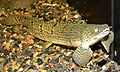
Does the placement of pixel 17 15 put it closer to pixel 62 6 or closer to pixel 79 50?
pixel 62 6

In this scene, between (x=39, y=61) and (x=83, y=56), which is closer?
(x=83, y=56)

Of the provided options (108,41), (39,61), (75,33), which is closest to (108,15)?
(108,41)

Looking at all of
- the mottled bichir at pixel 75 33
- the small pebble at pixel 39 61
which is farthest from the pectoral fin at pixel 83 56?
the small pebble at pixel 39 61

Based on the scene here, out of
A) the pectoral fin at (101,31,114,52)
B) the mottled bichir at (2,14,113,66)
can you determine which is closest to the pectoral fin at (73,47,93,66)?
the mottled bichir at (2,14,113,66)

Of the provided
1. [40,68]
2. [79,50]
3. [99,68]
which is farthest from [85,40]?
[40,68]

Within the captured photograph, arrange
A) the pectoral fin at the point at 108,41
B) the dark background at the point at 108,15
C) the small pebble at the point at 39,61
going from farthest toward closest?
the small pebble at the point at 39,61 → the pectoral fin at the point at 108,41 → the dark background at the point at 108,15

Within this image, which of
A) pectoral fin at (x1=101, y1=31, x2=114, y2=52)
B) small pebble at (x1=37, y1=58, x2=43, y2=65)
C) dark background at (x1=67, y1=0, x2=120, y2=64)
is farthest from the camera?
small pebble at (x1=37, y1=58, x2=43, y2=65)

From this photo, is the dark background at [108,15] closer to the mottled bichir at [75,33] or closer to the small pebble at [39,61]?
the mottled bichir at [75,33]

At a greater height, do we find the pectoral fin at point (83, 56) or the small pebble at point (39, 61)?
the pectoral fin at point (83, 56)

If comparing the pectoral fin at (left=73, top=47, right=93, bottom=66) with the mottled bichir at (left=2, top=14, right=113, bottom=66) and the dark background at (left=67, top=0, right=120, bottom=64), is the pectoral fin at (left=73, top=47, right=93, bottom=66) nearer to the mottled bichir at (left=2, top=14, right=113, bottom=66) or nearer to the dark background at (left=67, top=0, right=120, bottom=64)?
the mottled bichir at (left=2, top=14, right=113, bottom=66)

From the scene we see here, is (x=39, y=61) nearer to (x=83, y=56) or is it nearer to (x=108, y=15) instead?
(x=83, y=56)

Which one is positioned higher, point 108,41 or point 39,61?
point 108,41

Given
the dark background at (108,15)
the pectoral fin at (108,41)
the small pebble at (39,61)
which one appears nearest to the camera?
the dark background at (108,15)

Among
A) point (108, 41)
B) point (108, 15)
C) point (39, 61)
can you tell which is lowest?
point (39, 61)
